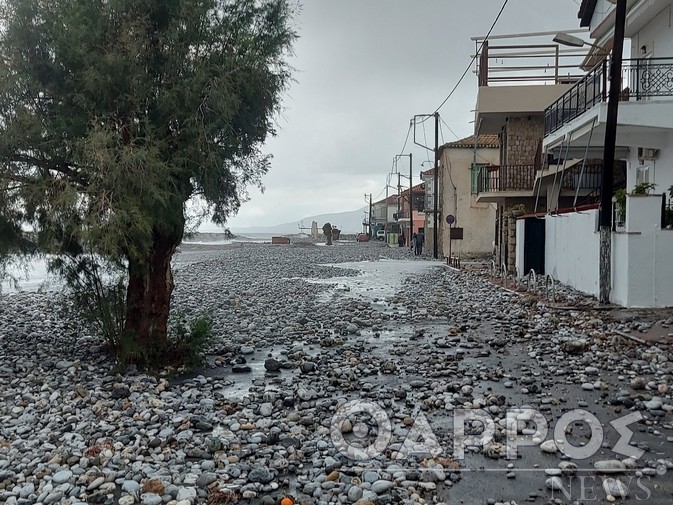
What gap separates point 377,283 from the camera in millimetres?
21031

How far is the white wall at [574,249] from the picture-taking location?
13.8m

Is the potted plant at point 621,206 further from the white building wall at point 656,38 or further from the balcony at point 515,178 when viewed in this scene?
the balcony at point 515,178

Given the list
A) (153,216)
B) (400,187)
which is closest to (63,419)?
(153,216)

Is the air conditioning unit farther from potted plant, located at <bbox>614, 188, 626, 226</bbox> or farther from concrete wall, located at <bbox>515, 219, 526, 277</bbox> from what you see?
concrete wall, located at <bbox>515, 219, 526, 277</bbox>

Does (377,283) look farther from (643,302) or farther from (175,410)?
→ (175,410)

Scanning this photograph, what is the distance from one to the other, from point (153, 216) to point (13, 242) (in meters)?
2.22

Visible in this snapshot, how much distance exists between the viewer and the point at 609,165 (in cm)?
1244

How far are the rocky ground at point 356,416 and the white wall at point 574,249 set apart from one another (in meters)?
2.70

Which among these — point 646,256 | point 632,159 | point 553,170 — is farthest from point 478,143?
point 646,256

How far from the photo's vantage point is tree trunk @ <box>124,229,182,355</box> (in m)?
8.56

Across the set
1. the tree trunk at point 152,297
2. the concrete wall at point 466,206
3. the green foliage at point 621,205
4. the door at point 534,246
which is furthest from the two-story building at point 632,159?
the concrete wall at point 466,206

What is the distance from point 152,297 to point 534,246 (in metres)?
13.9

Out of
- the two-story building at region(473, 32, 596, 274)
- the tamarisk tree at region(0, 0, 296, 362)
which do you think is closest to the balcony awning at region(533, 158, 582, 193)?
the two-story building at region(473, 32, 596, 274)

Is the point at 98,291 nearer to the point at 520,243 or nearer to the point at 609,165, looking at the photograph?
the point at 609,165
